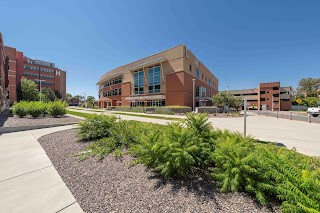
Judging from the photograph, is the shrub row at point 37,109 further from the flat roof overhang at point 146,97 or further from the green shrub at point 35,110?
the flat roof overhang at point 146,97

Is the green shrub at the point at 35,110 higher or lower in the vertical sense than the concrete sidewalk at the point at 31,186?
higher

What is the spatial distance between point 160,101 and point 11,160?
32.9 meters

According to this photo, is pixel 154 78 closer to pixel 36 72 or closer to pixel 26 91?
pixel 26 91

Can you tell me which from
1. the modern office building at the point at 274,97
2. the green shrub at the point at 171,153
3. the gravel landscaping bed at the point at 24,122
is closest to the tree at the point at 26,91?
the gravel landscaping bed at the point at 24,122

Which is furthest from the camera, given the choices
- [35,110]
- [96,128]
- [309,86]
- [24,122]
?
[309,86]

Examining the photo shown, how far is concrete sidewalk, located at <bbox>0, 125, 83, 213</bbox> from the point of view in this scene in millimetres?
2873

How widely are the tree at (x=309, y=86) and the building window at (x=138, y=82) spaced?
86107 mm

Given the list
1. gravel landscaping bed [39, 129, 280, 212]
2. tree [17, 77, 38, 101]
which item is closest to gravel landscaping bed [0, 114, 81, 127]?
gravel landscaping bed [39, 129, 280, 212]

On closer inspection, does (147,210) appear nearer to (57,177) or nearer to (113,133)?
(57,177)

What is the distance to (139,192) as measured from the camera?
128 inches

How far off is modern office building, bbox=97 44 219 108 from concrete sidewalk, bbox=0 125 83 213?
95.9 feet

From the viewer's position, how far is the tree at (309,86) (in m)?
70.8

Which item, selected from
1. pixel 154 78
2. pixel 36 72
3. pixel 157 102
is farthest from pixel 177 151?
pixel 36 72

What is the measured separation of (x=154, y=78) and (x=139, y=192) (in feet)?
120
